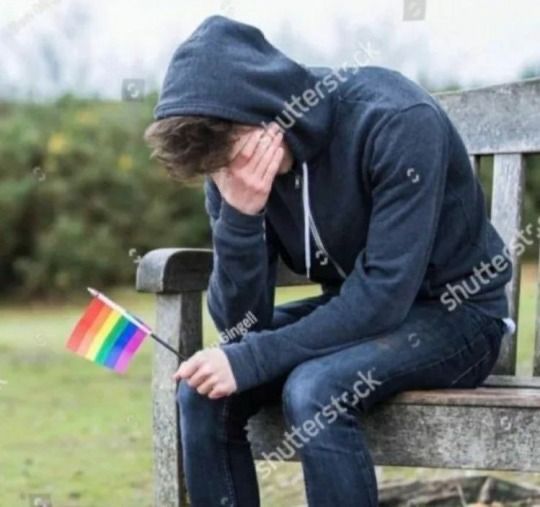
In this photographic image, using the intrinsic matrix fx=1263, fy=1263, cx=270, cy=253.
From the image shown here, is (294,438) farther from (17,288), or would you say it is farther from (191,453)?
(17,288)

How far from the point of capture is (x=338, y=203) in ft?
5.99

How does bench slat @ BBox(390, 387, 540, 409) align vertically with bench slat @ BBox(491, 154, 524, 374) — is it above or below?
below

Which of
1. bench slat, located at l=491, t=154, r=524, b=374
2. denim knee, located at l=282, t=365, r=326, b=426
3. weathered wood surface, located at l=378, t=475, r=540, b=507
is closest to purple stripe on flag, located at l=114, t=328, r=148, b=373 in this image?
denim knee, located at l=282, t=365, r=326, b=426

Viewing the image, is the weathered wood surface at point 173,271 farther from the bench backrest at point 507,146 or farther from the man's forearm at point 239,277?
the bench backrest at point 507,146

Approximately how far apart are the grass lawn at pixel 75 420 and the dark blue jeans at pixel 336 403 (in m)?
1.03

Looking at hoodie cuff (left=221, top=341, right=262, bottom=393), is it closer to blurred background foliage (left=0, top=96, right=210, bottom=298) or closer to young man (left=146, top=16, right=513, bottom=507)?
young man (left=146, top=16, right=513, bottom=507)

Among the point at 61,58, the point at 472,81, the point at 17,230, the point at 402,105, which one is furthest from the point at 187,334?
the point at 17,230

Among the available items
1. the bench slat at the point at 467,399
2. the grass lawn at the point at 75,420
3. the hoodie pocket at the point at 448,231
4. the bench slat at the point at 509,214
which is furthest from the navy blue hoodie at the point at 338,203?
the grass lawn at the point at 75,420

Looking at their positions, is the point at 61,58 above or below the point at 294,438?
above

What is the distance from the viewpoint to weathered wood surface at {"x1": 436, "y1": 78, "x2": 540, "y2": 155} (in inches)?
87.8

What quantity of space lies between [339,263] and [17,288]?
10.1ft

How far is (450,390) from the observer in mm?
1800

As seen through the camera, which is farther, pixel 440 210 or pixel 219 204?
pixel 219 204

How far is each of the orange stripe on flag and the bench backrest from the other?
1.65 ft
